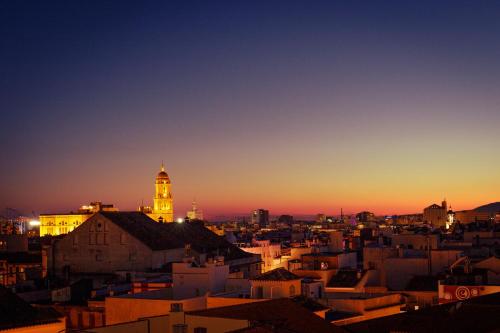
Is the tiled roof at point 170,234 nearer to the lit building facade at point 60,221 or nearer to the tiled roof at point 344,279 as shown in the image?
the tiled roof at point 344,279

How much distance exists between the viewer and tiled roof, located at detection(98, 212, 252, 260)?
184 ft

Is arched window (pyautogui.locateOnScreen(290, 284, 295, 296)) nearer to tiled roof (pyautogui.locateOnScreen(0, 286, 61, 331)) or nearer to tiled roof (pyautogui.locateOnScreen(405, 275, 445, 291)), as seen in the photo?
tiled roof (pyautogui.locateOnScreen(0, 286, 61, 331))

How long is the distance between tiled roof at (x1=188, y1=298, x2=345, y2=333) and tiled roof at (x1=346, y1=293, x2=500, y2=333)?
2520mm

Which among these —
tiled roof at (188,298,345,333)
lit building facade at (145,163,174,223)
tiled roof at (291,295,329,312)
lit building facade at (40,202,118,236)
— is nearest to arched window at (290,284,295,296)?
tiled roof at (291,295,329,312)

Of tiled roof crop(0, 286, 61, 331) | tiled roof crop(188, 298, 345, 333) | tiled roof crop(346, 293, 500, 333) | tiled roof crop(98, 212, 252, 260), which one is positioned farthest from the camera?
tiled roof crop(98, 212, 252, 260)

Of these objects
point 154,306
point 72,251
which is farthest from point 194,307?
point 72,251

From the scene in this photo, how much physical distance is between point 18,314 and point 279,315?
31.7ft

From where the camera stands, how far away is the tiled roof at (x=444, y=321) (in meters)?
28.6

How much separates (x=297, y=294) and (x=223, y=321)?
11.3m

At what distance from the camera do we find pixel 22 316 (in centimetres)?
3050

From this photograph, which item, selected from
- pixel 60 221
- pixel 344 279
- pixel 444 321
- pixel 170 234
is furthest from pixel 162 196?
pixel 444 321

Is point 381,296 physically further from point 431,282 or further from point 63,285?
point 63,285

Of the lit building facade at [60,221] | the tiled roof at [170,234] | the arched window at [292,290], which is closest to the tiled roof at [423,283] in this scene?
the arched window at [292,290]

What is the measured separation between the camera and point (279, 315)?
2762cm
